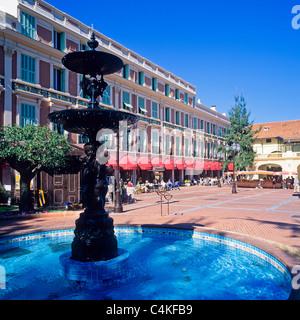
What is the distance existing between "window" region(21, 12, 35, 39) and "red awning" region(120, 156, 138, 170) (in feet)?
40.2

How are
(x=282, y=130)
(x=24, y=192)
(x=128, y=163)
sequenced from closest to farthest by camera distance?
(x=24, y=192), (x=128, y=163), (x=282, y=130)

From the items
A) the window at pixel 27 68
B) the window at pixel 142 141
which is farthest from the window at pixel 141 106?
the window at pixel 27 68

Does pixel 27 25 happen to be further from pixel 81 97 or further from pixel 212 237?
pixel 212 237

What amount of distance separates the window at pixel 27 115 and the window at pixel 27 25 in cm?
503

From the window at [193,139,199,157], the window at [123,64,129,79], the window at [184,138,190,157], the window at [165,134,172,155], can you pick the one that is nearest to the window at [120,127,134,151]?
the window at [123,64,129,79]

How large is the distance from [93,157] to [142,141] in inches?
970

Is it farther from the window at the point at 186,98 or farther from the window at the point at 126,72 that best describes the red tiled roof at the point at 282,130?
the window at the point at 126,72

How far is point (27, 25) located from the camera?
63.5 ft

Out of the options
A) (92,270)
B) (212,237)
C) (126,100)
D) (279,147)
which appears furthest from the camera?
(279,147)

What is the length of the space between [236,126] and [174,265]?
137 feet

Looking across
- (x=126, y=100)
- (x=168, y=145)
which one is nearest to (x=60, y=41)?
(x=126, y=100)

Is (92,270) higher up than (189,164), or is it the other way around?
(189,164)

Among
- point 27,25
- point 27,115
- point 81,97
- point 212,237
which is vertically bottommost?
point 212,237
